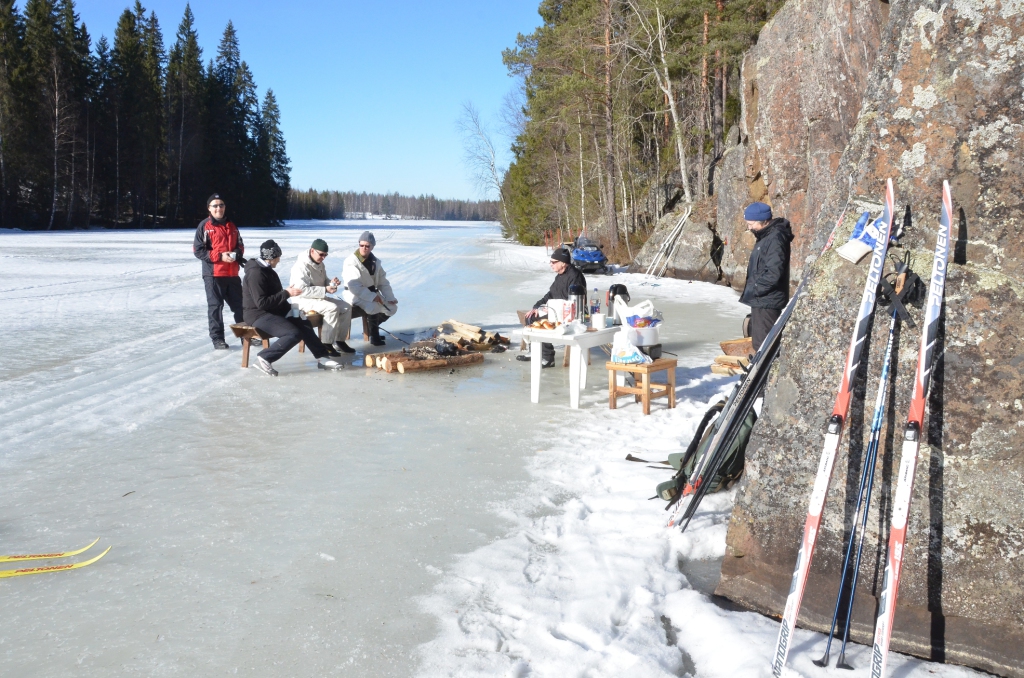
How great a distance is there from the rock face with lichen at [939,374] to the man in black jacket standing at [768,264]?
3.68 metres

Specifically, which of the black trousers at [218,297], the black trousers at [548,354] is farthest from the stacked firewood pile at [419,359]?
the black trousers at [218,297]

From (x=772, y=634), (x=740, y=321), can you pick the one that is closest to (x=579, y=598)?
(x=772, y=634)

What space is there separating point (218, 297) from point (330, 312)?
58.6 inches

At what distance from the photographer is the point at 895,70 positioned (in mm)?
3082

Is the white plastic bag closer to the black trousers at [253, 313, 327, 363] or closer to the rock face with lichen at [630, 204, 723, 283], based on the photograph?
the black trousers at [253, 313, 327, 363]

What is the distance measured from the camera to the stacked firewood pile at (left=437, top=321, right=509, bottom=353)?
9.09 metres

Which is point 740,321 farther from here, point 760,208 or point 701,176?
point 701,176

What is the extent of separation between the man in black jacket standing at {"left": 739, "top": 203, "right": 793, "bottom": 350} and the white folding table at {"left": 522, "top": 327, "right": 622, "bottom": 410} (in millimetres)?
1285

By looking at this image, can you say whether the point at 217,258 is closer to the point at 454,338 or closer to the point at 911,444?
the point at 454,338

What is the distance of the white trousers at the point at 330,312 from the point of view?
8.80 meters

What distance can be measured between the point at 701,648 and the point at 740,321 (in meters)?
9.71

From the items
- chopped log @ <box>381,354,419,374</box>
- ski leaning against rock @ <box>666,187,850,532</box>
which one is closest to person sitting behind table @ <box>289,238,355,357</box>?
chopped log @ <box>381,354,419,374</box>

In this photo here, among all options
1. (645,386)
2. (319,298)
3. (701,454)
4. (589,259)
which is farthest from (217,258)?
(589,259)

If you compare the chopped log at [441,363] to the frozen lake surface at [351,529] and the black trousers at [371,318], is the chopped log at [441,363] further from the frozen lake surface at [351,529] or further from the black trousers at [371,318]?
the black trousers at [371,318]
